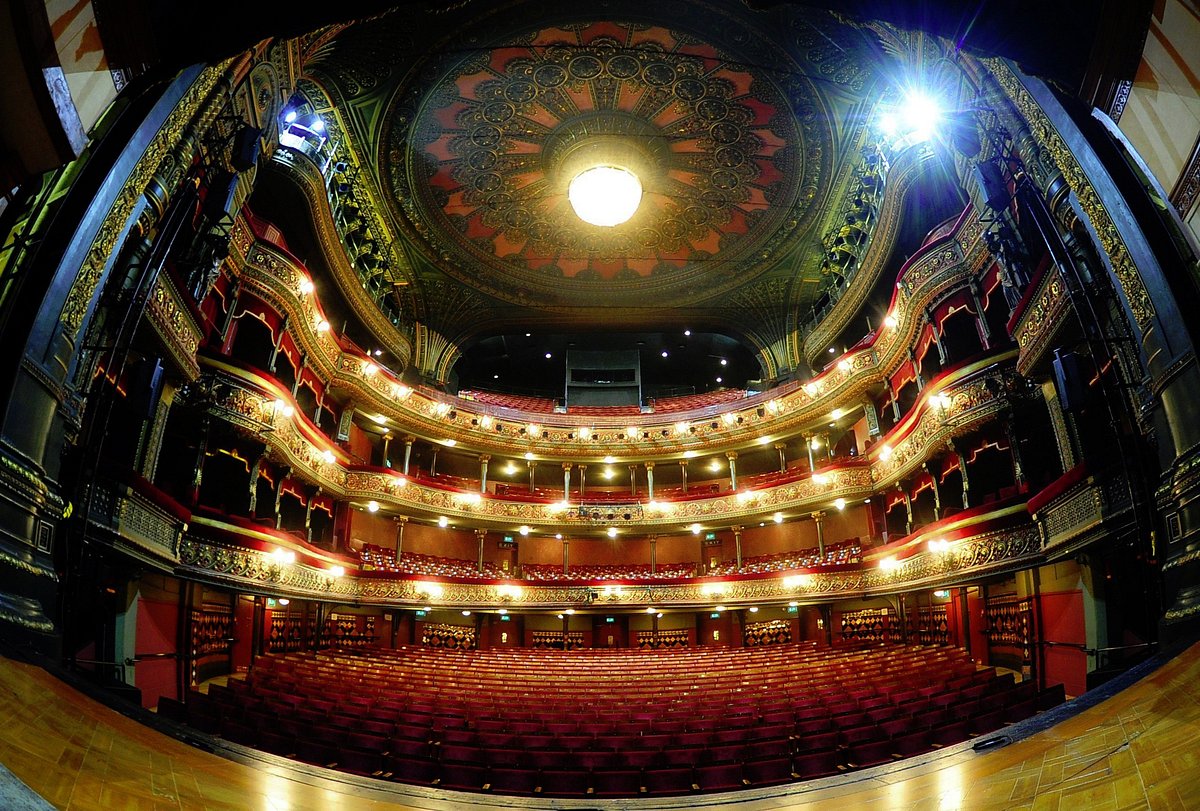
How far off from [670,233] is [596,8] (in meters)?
9.25

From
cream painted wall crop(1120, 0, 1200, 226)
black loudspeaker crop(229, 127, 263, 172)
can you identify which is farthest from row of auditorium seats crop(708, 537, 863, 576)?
black loudspeaker crop(229, 127, 263, 172)

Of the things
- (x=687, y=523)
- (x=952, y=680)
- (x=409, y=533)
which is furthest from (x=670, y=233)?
(x=952, y=680)

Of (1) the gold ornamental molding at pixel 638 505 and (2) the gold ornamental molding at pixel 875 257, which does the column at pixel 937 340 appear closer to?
(1) the gold ornamental molding at pixel 638 505

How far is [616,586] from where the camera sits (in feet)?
69.3

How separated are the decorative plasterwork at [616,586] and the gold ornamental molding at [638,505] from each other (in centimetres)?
293

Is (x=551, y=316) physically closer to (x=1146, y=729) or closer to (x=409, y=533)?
(x=409, y=533)

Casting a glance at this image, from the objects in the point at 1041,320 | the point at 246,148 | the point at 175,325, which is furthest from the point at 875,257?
the point at 175,325

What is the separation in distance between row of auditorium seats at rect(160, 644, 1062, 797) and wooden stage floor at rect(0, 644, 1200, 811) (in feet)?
6.42

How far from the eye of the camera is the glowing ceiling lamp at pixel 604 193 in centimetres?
2142

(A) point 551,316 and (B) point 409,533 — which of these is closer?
(B) point 409,533

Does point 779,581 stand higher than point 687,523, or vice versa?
point 687,523

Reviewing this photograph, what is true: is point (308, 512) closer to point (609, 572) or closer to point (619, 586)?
point (619, 586)

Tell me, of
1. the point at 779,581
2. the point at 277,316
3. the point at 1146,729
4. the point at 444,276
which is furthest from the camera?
the point at 444,276

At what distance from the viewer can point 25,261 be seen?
5.87 metres
